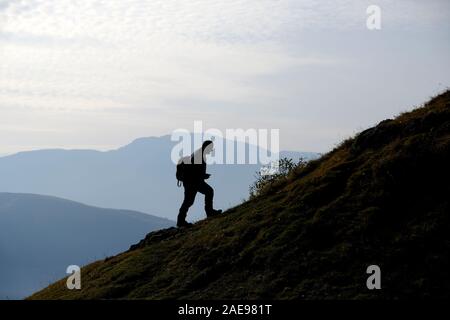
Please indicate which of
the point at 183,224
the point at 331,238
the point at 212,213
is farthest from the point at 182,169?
the point at 331,238

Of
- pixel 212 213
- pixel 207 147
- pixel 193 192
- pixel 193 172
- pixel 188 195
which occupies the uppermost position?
pixel 207 147

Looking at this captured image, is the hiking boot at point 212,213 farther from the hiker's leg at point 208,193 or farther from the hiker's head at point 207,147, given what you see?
the hiker's head at point 207,147

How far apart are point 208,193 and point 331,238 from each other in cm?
1069

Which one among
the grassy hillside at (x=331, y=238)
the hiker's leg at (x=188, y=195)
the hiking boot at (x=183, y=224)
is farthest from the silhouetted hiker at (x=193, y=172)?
the grassy hillside at (x=331, y=238)

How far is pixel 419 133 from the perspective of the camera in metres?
26.5

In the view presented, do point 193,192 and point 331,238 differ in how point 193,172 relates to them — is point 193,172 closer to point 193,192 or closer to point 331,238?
point 193,192

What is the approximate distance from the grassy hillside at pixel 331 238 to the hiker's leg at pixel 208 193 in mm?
1565

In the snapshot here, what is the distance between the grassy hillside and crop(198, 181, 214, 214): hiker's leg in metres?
1.57

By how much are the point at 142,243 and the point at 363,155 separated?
40.4 feet

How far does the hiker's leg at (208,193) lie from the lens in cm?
3078

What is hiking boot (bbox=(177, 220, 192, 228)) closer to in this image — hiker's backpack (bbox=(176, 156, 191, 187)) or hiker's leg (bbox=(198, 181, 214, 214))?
hiker's leg (bbox=(198, 181, 214, 214))

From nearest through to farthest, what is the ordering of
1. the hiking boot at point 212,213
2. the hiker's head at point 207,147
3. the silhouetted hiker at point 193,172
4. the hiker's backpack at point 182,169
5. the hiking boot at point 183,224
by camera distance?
the hiker's head at point 207,147 → the silhouetted hiker at point 193,172 → the hiker's backpack at point 182,169 → the hiking boot at point 183,224 → the hiking boot at point 212,213

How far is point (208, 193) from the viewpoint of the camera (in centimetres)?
3142
